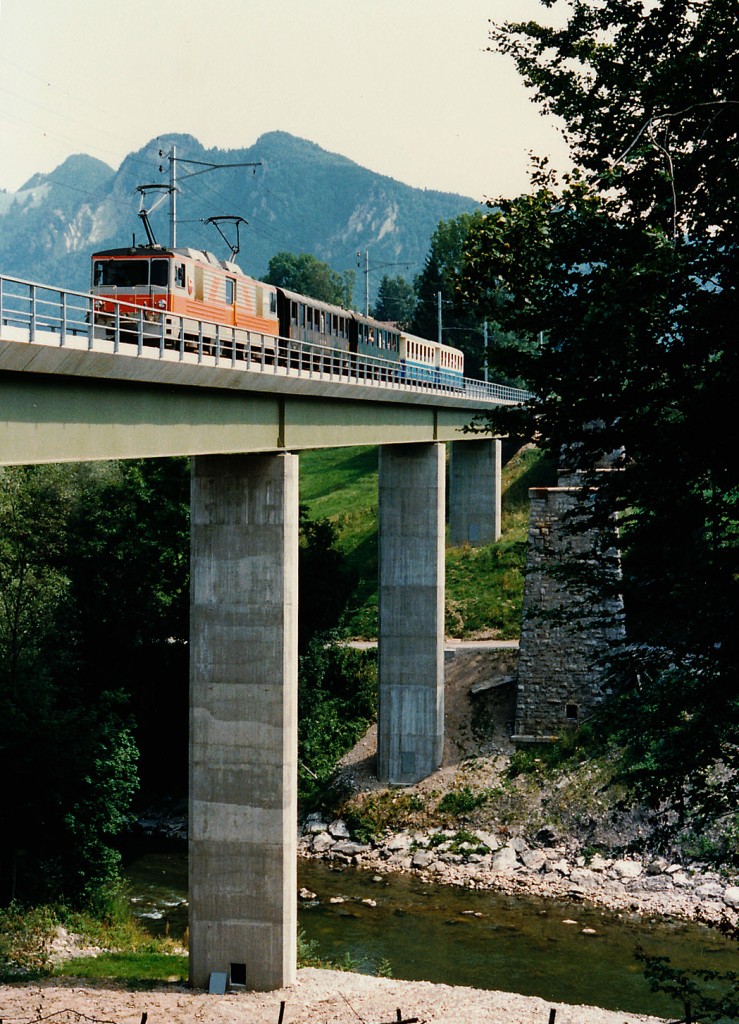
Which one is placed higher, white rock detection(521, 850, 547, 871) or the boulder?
the boulder

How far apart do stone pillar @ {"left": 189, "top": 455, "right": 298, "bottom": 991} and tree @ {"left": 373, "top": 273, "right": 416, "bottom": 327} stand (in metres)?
162

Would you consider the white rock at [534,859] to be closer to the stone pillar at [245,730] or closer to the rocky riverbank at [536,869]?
the rocky riverbank at [536,869]

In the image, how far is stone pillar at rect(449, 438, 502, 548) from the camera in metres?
69.2

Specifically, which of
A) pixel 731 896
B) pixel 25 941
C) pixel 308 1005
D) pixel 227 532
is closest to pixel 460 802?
pixel 731 896

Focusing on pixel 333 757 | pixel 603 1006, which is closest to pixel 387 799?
pixel 333 757

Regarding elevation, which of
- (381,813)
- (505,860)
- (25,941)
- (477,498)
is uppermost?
(477,498)

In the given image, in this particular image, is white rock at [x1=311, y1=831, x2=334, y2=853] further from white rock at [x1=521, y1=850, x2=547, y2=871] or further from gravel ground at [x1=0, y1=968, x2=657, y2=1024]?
gravel ground at [x1=0, y1=968, x2=657, y2=1024]

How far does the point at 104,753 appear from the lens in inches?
1382

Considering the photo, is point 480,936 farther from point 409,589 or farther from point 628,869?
point 409,589

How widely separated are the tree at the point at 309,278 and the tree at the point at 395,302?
6.51m

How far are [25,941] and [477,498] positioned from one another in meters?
43.4

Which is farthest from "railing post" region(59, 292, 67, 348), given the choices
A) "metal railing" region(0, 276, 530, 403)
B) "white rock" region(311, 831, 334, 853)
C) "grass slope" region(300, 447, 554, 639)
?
"grass slope" region(300, 447, 554, 639)

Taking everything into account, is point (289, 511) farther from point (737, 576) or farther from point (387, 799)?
point (387, 799)

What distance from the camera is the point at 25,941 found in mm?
29828
